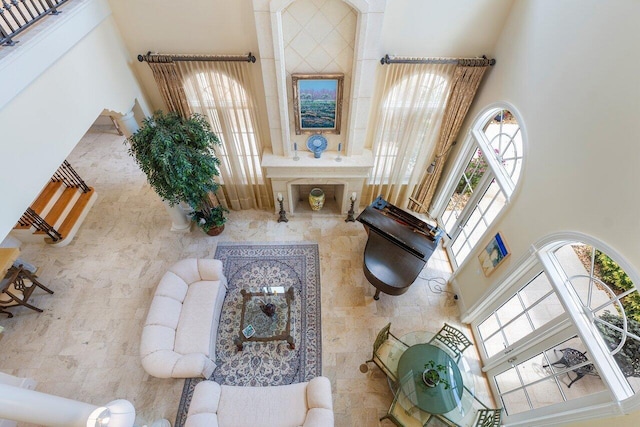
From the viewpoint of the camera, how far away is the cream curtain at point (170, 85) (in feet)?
15.7

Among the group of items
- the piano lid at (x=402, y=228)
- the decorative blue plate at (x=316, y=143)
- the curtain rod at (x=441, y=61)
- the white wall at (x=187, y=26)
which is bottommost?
the piano lid at (x=402, y=228)

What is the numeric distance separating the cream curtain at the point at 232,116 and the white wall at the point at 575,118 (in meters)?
4.14

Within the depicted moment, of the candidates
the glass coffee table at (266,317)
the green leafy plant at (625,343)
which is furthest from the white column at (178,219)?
the green leafy plant at (625,343)

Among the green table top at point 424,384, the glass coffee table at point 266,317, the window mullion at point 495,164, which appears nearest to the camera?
the green table top at point 424,384

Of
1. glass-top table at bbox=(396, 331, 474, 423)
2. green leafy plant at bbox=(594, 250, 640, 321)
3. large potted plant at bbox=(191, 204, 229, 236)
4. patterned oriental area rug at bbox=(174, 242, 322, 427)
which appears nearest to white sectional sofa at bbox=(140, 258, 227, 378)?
patterned oriental area rug at bbox=(174, 242, 322, 427)

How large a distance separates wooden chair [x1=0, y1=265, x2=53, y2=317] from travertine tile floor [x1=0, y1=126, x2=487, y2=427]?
0.26 metres

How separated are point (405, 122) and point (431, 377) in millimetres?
4224

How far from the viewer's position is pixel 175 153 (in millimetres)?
4633

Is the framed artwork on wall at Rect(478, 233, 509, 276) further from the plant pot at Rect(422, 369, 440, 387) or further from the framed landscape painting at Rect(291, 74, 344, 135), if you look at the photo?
the framed landscape painting at Rect(291, 74, 344, 135)

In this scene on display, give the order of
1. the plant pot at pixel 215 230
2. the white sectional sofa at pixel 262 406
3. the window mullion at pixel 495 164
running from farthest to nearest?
the plant pot at pixel 215 230 < the window mullion at pixel 495 164 < the white sectional sofa at pixel 262 406

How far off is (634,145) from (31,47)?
5.81m

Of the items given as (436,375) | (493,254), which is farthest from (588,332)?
(436,375)

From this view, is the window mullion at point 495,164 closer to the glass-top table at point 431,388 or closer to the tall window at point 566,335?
the tall window at point 566,335

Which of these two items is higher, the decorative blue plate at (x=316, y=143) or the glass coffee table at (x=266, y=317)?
the decorative blue plate at (x=316, y=143)
